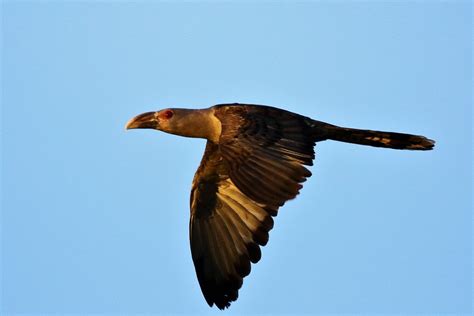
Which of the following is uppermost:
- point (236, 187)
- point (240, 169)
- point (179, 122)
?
point (179, 122)

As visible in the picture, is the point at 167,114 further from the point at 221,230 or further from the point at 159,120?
the point at 221,230

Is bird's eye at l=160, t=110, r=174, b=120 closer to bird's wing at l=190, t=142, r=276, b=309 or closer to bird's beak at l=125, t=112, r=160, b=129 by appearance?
bird's beak at l=125, t=112, r=160, b=129

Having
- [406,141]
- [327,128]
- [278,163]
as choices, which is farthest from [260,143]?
[406,141]

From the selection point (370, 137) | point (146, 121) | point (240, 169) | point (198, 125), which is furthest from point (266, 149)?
point (146, 121)

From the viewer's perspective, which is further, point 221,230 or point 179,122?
point 221,230

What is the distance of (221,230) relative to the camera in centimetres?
1554

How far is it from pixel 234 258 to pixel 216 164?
149 centimetres

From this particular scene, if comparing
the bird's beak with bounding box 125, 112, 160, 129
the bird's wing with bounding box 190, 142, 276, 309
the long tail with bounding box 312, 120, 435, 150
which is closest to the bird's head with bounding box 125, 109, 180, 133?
the bird's beak with bounding box 125, 112, 160, 129

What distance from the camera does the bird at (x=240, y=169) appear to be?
1234 centimetres

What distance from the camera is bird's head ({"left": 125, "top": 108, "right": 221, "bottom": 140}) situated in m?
14.6

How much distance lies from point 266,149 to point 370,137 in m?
1.97

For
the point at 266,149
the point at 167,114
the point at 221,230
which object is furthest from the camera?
the point at 221,230

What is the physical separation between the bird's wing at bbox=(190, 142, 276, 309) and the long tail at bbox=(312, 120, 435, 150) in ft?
5.09

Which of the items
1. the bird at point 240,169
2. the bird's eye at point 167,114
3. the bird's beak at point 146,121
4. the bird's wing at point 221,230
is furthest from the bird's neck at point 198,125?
the bird's wing at point 221,230
